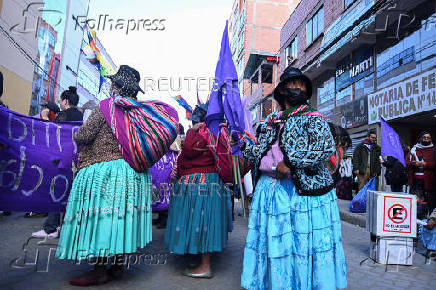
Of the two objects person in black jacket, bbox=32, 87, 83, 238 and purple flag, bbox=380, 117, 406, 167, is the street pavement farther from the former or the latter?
purple flag, bbox=380, 117, 406, 167

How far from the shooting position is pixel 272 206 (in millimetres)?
2240

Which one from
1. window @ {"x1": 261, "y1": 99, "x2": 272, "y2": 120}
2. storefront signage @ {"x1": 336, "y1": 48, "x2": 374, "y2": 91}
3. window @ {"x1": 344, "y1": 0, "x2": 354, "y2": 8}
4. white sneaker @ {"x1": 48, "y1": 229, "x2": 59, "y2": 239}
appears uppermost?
window @ {"x1": 344, "y1": 0, "x2": 354, "y2": 8}

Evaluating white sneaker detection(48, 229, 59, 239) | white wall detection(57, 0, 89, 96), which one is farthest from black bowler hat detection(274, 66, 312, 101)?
white wall detection(57, 0, 89, 96)

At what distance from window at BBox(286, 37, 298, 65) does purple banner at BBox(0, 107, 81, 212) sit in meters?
17.5

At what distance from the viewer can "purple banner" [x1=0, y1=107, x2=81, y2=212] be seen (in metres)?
2.86

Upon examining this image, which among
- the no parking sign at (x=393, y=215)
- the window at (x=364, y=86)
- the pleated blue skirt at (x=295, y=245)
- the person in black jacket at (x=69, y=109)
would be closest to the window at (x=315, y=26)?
the window at (x=364, y=86)

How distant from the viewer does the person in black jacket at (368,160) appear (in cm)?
795

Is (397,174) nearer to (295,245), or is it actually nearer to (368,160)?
(368,160)

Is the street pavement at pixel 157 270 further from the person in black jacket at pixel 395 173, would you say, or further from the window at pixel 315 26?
the window at pixel 315 26

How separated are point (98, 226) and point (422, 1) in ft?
34.6

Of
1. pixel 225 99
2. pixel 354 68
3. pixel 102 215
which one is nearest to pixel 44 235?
pixel 102 215

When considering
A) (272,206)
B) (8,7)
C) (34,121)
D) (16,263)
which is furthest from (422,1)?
(8,7)

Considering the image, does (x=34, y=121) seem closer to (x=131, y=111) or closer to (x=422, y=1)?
(x=131, y=111)

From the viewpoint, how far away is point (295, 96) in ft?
7.71
